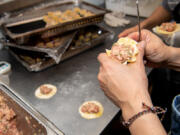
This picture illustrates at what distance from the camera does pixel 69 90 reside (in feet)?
5.06

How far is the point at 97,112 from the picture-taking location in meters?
1.33

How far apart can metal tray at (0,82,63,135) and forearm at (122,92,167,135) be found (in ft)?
1.20

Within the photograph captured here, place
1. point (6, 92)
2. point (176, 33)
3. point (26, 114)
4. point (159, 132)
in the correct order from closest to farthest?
1. point (159, 132)
2. point (26, 114)
3. point (6, 92)
4. point (176, 33)

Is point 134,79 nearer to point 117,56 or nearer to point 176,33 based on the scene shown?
point 117,56

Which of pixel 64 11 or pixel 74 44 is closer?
pixel 74 44

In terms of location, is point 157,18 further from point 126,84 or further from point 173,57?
point 126,84

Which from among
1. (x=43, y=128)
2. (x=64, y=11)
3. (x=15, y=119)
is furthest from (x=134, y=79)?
(x=64, y=11)

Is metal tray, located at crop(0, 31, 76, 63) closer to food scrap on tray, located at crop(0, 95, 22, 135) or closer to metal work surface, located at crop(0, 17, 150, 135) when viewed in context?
metal work surface, located at crop(0, 17, 150, 135)

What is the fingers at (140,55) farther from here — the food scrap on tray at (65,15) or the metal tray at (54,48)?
the food scrap on tray at (65,15)

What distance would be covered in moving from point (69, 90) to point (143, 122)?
86 centimetres

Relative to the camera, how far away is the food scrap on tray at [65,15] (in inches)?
79.0

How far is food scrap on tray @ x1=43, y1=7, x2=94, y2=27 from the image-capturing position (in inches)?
79.0

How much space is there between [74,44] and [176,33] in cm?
120

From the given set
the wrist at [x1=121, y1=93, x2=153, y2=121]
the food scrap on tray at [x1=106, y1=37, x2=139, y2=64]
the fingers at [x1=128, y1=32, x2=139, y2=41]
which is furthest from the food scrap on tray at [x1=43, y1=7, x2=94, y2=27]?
the wrist at [x1=121, y1=93, x2=153, y2=121]
